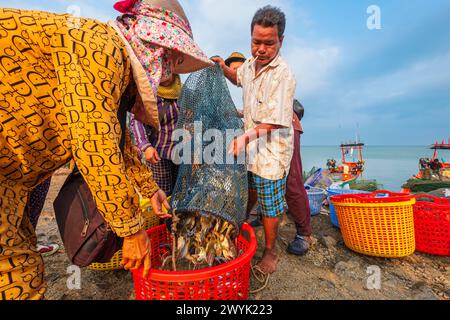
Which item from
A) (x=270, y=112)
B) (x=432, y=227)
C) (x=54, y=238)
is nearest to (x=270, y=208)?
(x=270, y=112)

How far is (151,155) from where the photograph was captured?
7.97 ft

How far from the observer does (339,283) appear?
232 centimetres

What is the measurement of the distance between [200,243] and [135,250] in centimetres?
84

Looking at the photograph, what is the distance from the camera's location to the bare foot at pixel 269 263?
2389 millimetres

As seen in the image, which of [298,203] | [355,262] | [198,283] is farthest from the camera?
[298,203]

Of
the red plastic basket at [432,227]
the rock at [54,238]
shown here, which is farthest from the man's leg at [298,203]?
the rock at [54,238]

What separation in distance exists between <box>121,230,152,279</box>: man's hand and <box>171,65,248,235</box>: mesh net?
2.24 ft

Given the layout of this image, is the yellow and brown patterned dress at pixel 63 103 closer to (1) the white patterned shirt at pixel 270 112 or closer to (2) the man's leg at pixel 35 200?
(2) the man's leg at pixel 35 200

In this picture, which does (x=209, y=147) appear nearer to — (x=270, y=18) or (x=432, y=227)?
(x=270, y=18)

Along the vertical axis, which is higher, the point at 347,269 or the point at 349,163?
the point at 349,163

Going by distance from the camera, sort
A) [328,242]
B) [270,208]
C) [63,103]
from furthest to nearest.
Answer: [328,242] < [270,208] < [63,103]
